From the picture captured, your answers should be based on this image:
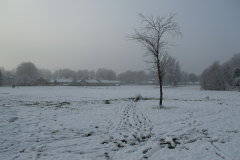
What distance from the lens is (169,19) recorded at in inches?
422

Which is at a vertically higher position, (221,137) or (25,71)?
(25,71)

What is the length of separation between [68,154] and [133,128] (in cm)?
325

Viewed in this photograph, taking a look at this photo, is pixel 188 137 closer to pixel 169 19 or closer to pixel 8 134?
pixel 8 134

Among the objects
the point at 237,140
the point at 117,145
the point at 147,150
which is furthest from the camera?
the point at 237,140

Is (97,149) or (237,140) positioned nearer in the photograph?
(97,149)

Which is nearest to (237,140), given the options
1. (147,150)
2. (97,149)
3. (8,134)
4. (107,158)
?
(147,150)

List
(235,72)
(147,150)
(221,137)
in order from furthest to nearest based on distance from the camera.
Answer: (235,72) < (221,137) < (147,150)

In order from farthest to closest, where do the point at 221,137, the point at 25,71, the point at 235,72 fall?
1. the point at 25,71
2. the point at 235,72
3. the point at 221,137

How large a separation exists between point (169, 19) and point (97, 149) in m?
11.0

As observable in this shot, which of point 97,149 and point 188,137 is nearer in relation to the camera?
point 97,149

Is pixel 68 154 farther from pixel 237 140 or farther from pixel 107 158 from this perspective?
pixel 237 140

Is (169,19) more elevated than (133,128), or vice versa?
(169,19)

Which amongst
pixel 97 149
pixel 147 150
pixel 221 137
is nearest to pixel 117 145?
pixel 97 149

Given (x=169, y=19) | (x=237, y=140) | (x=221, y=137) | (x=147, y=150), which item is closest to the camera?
(x=147, y=150)
